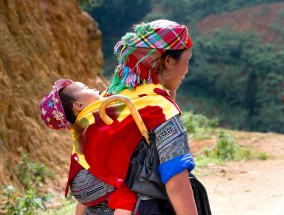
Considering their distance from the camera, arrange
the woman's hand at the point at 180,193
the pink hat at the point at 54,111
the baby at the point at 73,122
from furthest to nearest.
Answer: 1. the pink hat at the point at 54,111
2. the baby at the point at 73,122
3. the woman's hand at the point at 180,193

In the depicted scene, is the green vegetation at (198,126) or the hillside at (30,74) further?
the green vegetation at (198,126)

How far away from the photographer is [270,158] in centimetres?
955

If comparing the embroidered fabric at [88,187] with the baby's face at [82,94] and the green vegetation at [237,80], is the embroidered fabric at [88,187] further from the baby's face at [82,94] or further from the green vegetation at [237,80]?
the green vegetation at [237,80]

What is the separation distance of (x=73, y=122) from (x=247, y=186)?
5216 mm

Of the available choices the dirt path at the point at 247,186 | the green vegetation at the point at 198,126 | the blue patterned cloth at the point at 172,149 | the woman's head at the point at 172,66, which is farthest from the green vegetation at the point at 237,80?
the blue patterned cloth at the point at 172,149

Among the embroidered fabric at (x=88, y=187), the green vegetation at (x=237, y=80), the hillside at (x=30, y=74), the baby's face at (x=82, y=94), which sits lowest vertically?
the green vegetation at (x=237, y=80)

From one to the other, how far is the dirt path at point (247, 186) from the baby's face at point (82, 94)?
147 inches

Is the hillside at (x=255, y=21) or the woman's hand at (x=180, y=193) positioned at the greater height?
the woman's hand at (x=180, y=193)

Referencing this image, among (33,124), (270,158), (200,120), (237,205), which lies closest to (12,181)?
(33,124)

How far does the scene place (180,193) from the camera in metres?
1.96

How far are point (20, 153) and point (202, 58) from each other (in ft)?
90.7

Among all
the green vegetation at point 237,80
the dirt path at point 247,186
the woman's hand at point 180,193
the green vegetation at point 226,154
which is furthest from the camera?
the green vegetation at point 237,80

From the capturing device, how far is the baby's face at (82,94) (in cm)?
221

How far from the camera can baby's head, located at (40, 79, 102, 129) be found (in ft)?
7.15
